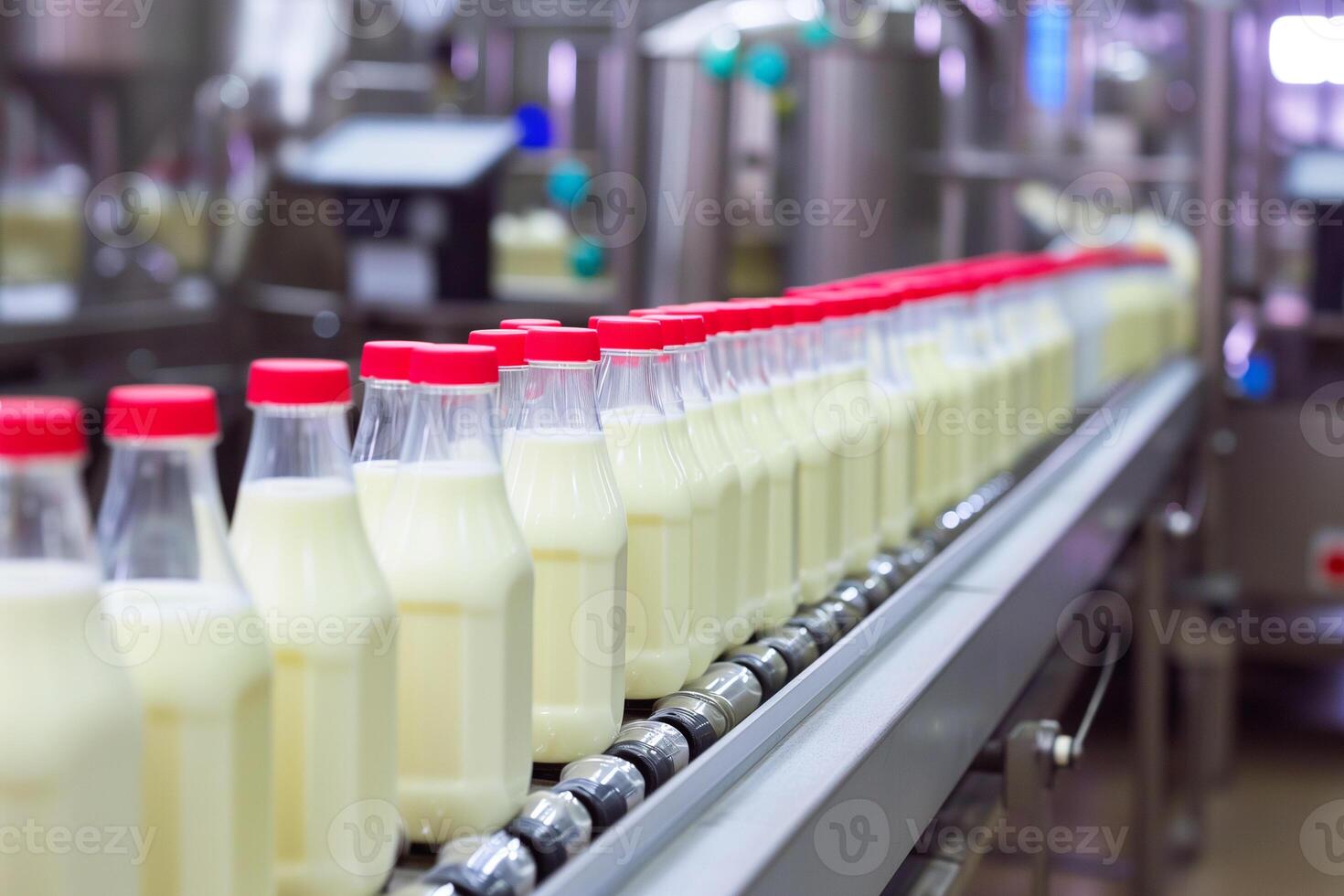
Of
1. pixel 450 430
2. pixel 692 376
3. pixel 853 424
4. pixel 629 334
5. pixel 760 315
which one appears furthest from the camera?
pixel 853 424

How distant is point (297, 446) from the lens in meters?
0.69

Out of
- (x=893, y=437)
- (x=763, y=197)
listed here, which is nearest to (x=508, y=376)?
(x=893, y=437)

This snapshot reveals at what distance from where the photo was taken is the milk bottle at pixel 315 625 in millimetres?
676

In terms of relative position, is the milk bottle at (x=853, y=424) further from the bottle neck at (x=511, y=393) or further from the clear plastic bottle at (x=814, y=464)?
the bottle neck at (x=511, y=393)

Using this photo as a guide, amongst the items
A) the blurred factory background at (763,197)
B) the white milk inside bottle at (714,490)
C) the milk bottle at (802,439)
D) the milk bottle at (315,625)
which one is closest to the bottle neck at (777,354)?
the milk bottle at (802,439)

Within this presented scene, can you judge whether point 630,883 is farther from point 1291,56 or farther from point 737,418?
point 1291,56

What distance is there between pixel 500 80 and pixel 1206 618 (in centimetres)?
387

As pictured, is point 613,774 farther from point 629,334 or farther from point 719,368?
point 719,368

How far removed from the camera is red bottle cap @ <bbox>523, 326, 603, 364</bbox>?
2.89 feet

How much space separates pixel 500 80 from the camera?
248 inches

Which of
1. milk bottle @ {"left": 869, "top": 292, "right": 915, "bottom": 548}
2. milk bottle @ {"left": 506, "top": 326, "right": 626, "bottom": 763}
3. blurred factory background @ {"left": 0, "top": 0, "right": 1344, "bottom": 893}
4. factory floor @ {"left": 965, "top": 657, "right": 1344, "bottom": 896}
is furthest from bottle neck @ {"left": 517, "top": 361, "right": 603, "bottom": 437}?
blurred factory background @ {"left": 0, "top": 0, "right": 1344, "bottom": 893}

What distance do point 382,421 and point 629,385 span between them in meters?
0.21

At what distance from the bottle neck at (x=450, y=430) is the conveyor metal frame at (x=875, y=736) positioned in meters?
0.21

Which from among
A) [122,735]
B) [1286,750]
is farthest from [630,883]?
[1286,750]
